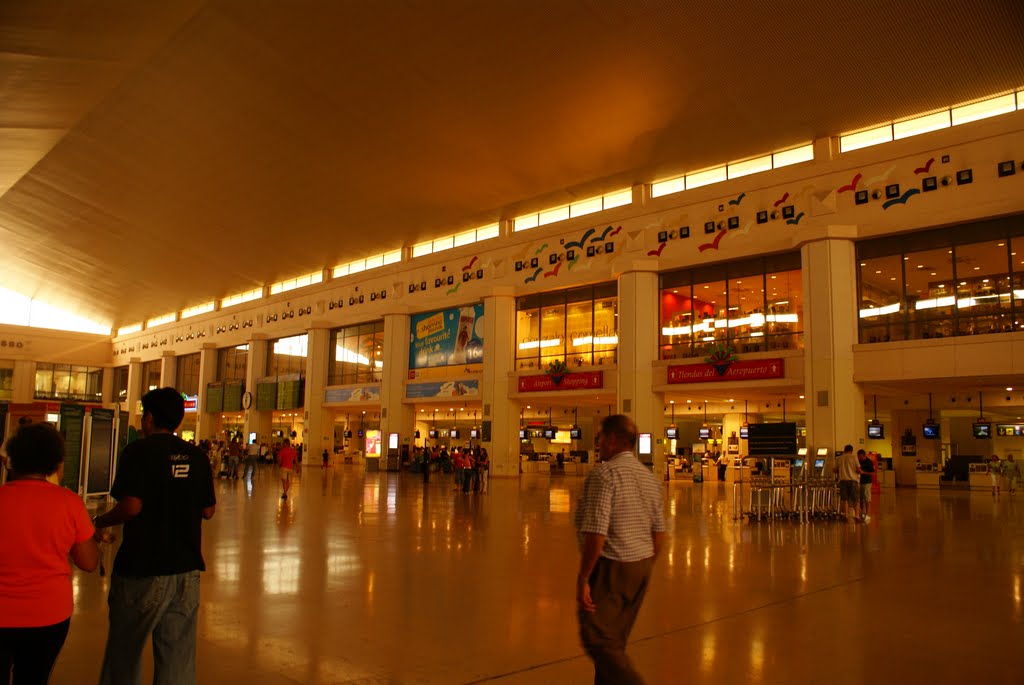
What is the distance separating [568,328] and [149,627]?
89.5ft

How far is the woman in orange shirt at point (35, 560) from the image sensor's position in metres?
2.75

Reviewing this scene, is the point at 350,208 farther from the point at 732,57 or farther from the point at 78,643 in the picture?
the point at 78,643

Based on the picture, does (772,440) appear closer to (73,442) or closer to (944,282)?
(944,282)

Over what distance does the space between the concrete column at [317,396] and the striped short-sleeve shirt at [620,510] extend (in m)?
39.0

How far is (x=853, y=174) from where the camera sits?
22.3 m

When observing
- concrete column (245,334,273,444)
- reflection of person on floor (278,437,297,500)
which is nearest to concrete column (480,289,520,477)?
reflection of person on floor (278,437,297,500)

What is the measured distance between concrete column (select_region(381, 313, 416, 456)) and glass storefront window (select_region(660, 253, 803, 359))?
14.7 meters

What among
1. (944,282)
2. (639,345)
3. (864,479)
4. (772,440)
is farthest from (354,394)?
(864,479)

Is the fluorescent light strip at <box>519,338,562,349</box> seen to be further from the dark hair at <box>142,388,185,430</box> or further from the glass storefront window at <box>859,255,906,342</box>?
the dark hair at <box>142,388,185,430</box>

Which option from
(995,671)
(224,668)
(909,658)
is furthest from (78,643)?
(995,671)

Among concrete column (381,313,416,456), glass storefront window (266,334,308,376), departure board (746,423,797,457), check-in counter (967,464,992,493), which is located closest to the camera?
departure board (746,423,797,457)

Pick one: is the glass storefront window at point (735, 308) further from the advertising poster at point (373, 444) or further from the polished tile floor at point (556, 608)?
the advertising poster at point (373, 444)

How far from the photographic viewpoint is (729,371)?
24609 millimetres

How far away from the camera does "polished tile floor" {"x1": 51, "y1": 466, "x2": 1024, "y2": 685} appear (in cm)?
445
